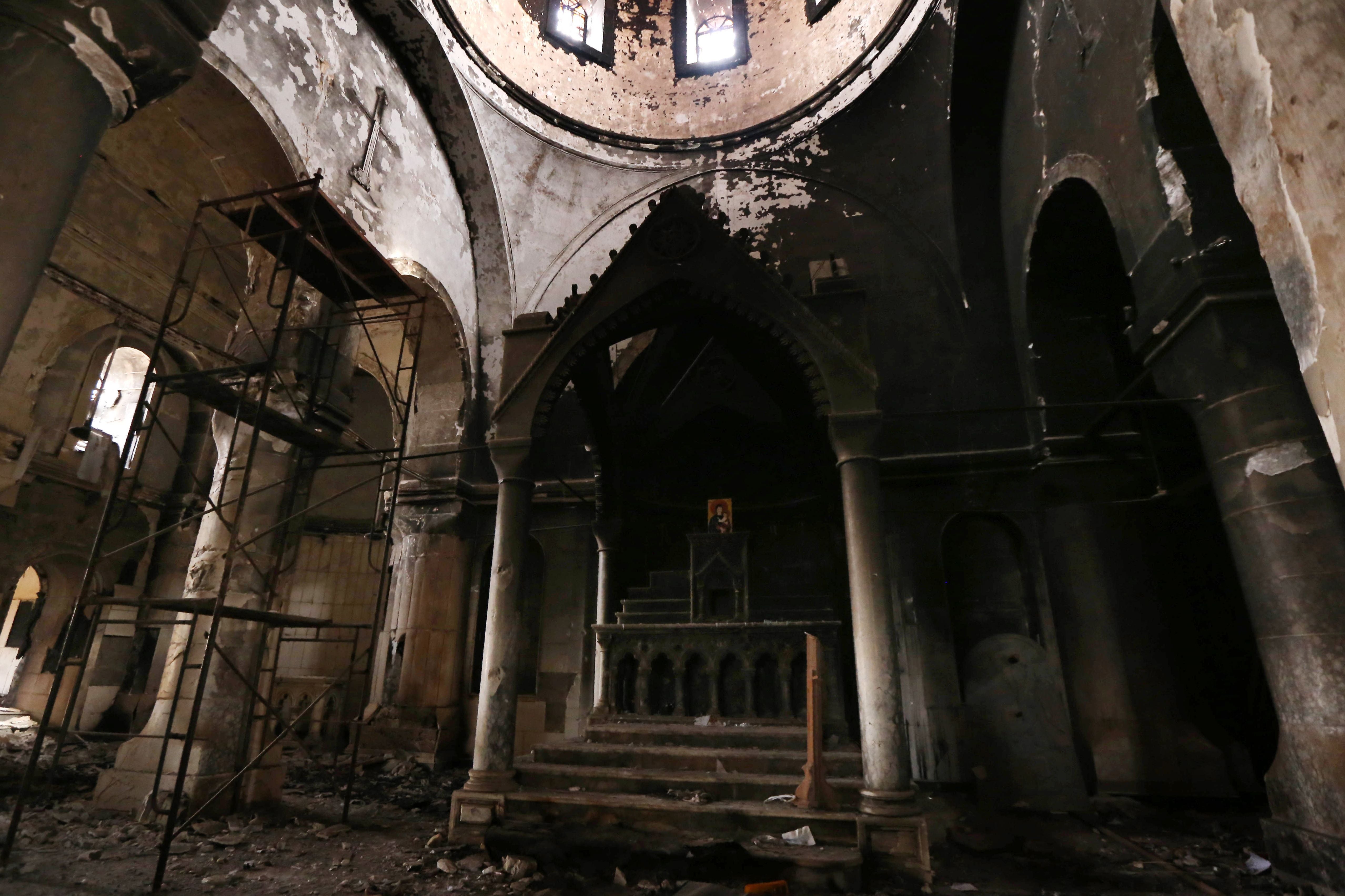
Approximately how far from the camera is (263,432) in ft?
24.5

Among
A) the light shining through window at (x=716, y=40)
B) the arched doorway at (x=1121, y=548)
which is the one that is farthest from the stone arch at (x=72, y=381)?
the arched doorway at (x=1121, y=548)

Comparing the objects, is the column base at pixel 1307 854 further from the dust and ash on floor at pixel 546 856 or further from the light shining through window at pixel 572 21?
the light shining through window at pixel 572 21

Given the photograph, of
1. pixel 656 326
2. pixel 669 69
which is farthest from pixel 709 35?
pixel 656 326

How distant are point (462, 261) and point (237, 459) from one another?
5.76 metres

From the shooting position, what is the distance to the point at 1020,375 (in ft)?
32.7

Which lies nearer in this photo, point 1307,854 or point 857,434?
point 1307,854

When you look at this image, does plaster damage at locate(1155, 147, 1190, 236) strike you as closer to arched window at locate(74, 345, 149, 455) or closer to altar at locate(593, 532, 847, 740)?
altar at locate(593, 532, 847, 740)

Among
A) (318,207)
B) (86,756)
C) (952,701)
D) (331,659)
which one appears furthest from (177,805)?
(331,659)

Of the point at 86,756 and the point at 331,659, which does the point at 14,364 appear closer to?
the point at 86,756

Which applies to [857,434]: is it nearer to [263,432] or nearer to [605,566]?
[605,566]

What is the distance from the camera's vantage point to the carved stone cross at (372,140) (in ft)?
30.4

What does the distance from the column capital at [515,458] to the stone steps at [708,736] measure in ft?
8.88

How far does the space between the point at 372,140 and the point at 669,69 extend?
738 centimetres

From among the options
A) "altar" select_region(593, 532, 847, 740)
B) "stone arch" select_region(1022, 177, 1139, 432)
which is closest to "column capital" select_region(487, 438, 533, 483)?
"altar" select_region(593, 532, 847, 740)
